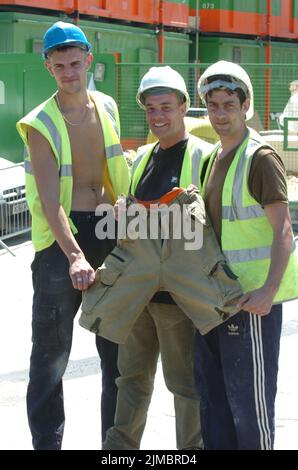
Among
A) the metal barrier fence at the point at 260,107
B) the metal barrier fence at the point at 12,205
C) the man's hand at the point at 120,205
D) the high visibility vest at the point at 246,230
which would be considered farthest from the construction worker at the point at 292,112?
the high visibility vest at the point at 246,230

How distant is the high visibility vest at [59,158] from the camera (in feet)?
14.1

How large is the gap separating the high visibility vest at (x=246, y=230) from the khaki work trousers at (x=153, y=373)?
426mm

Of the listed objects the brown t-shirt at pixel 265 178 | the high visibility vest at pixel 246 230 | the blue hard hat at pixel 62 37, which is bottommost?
the high visibility vest at pixel 246 230

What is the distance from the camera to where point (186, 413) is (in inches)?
166

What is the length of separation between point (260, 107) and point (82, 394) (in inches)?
437

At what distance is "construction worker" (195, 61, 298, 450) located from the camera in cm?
371

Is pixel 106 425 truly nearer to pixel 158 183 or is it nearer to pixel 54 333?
pixel 54 333

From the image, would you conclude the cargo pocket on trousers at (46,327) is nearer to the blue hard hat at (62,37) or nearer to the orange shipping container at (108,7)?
the blue hard hat at (62,37)

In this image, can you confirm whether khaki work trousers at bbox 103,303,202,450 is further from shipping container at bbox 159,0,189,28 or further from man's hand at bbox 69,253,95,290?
shipping container at bbox 159,0,189,28

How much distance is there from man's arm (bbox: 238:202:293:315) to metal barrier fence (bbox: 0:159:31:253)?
24.3 ft

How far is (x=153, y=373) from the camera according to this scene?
4.35 meters

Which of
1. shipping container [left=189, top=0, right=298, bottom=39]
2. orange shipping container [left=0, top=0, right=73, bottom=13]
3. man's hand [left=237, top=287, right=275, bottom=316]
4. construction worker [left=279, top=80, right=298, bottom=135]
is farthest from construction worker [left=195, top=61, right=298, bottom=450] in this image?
shipping container [left=189, top=0, right=298, bottom=39]

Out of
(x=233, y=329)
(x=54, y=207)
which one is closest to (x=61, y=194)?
(x=54, y=207)

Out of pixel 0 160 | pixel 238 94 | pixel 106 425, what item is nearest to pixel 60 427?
pixel 106 425
